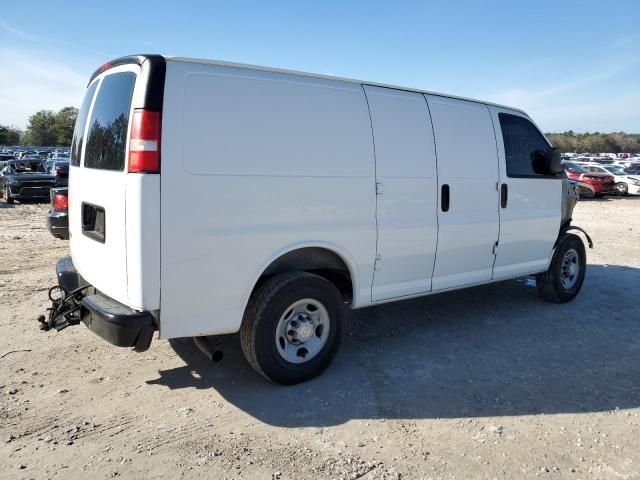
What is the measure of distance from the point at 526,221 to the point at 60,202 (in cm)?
481

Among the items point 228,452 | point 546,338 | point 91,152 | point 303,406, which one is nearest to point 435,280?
point 546,338

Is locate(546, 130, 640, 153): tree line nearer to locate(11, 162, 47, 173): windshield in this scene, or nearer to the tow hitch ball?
locate(11, 162, 47, 173): windshield

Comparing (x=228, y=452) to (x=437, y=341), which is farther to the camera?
(x=437, y=341)

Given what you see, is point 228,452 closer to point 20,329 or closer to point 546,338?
point 20,329

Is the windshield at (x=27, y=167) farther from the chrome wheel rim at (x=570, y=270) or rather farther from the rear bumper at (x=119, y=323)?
the chrome wheel rim at (x=570, y=270)

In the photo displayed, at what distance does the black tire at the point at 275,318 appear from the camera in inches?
141

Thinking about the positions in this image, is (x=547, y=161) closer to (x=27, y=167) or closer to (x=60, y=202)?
(x=60, y=202)

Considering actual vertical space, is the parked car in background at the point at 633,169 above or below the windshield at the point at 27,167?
above

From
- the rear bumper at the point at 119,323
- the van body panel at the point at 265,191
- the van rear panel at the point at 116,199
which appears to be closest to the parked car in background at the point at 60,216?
the van body panel at the point at 265,191

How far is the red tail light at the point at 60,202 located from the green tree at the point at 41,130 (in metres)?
106

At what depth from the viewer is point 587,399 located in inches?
149

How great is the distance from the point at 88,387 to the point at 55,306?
0.69 m

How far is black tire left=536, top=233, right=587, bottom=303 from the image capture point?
6.08 m

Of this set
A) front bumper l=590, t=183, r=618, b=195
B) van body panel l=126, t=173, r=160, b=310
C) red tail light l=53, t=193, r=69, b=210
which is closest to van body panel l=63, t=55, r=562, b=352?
van body panel l=126, t=173, r=160, b=310
